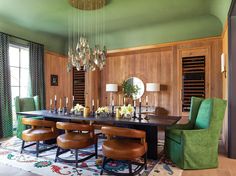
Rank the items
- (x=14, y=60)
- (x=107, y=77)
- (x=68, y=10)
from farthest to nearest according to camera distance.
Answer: (x=107, y=77)
(x=14, y=60)
(x=68, y=10)

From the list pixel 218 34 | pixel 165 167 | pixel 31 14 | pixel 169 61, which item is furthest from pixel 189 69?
pixel 31 14

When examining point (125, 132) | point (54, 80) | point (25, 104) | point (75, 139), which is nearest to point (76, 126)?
point (75, 139)

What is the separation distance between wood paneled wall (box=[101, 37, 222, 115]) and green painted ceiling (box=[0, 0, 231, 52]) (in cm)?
29

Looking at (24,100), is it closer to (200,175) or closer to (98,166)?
(98,166)

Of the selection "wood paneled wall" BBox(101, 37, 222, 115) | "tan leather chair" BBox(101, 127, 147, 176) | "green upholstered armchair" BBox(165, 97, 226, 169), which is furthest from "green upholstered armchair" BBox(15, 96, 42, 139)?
"green upholstered armchair" BBox(165, 97, 226, 169)

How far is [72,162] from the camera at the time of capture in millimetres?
2922

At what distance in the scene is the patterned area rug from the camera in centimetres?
264

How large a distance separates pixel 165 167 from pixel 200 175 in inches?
19.8

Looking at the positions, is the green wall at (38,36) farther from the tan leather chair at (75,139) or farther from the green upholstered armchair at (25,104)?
Result: the tan leather chair at (75,139)

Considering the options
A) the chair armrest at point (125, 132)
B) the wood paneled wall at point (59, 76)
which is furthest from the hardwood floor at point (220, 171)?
the wood paneled wall at point (59, 76)

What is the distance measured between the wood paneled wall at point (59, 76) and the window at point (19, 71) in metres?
0.65

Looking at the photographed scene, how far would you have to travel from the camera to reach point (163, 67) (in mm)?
5574

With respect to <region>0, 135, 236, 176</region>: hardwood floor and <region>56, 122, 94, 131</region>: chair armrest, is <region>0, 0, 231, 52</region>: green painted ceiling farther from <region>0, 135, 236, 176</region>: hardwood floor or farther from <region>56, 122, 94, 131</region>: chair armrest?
<region>0, 135, 236, 176</region>: hardwood floor

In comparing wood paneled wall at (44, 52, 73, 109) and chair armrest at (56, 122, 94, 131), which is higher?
wood paneled wall at (44, 52, 73, 109)
